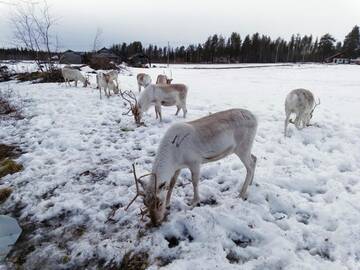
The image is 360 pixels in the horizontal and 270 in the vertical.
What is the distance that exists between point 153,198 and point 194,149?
0.95 m

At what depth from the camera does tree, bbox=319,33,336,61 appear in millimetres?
63562

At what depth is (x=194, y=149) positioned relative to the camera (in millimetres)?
3879

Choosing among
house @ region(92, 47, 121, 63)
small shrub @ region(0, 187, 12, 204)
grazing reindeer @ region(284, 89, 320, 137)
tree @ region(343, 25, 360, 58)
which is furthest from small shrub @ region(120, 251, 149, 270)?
tree @ region(343, 25, 360, 58)

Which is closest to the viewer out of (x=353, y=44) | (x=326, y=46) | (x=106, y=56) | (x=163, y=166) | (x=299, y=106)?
(x=163, y=166)

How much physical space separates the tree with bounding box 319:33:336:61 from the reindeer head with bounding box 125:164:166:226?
72.9 meters

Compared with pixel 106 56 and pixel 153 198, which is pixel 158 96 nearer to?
pixel 153 198

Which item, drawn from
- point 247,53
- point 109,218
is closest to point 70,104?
point 109,218

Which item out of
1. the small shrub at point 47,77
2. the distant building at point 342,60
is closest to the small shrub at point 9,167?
the small shrub at point 47,77

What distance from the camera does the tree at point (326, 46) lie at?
209ft

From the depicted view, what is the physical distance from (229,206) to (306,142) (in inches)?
141

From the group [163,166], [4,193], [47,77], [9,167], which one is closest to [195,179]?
[163,166]

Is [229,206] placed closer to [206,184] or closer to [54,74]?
[206,184]

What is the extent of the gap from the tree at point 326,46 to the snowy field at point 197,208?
220 feet

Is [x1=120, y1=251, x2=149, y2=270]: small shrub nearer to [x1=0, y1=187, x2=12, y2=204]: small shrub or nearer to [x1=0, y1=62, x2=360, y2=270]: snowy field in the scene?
[x1=0, y1=62, x2=360, y2=270]: snowy field
